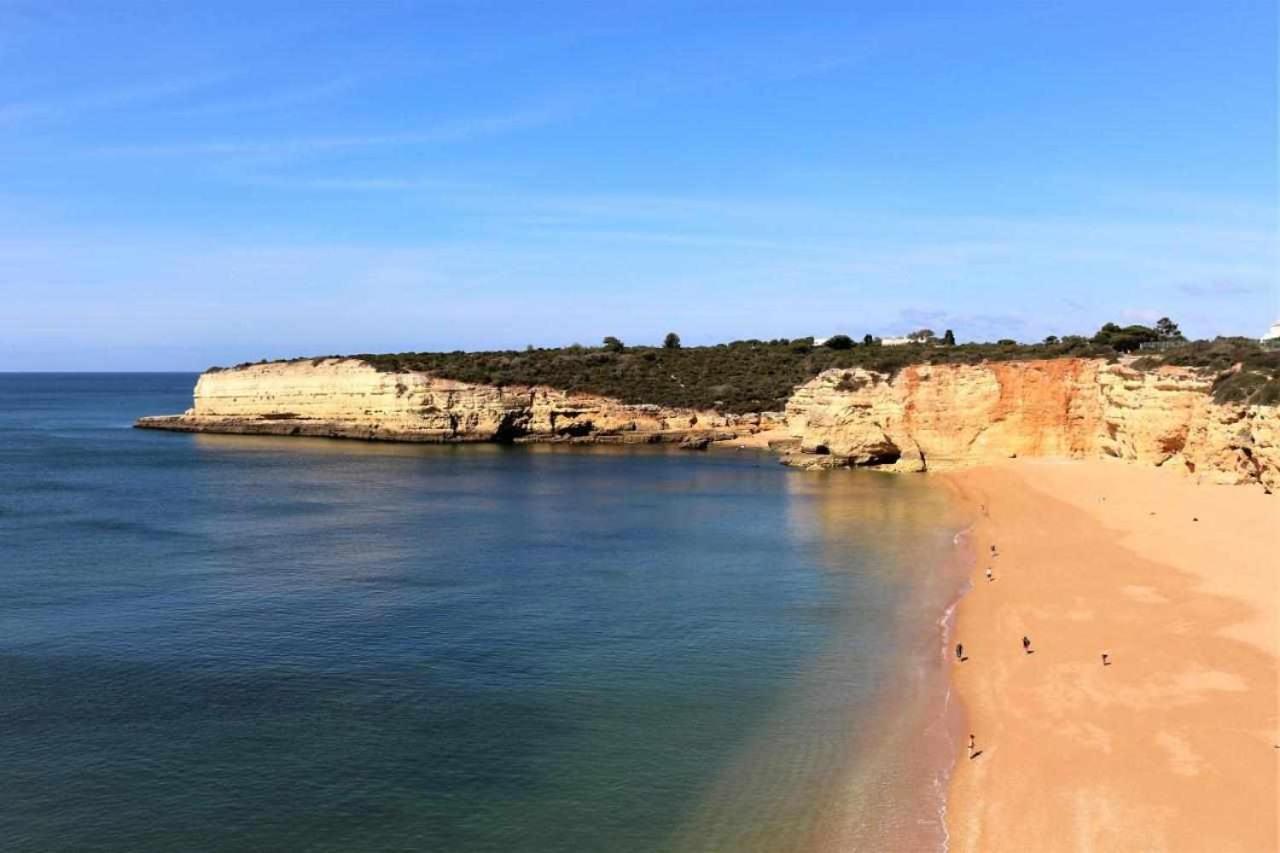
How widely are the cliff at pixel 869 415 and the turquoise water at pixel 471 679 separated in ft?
36.9

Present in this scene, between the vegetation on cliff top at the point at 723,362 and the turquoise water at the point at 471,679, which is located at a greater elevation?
the vegetation on cliff top at the point at 723,362

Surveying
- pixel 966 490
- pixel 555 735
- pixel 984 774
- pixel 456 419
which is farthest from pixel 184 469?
pixel 984 774

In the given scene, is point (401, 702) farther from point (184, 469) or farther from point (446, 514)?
point (184, 469)

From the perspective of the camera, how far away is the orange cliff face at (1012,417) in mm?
39594

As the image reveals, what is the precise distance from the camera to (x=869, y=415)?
53531 mm

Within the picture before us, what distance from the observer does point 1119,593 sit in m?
23.3

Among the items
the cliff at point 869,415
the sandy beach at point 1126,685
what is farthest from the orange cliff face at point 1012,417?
the sandy beach at point 1126,685

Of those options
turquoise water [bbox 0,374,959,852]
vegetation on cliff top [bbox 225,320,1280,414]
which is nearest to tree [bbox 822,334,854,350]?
vegetation on cliff top [bbox 225,320,1280,414]

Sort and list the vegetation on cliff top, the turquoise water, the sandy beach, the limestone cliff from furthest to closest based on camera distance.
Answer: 1. the limestone cliff
2. the vegetation on cliff top
3. the turquoise water
4. the sandy beach

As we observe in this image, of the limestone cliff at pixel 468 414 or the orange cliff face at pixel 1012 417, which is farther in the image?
the limestone cliff at pixel 468 414

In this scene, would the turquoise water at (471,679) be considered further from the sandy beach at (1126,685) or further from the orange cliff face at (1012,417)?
the orange cliff face at (1012,417)

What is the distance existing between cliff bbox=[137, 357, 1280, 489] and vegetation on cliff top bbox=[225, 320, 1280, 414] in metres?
2.44

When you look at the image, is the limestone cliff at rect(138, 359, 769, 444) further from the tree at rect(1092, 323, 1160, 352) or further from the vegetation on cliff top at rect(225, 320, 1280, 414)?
the tree at rect(1092, 323, 1160, 352)

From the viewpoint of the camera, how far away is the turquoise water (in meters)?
13.1
